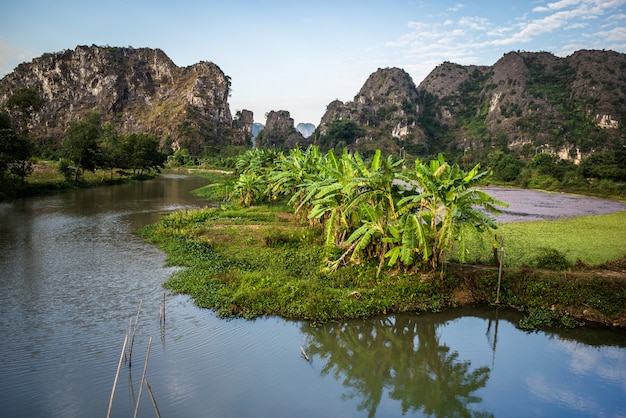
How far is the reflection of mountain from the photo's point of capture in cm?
621

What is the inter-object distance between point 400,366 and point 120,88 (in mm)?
144969

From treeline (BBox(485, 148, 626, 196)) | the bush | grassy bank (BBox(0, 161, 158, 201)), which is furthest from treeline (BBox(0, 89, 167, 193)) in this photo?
treeline (BBox(485, 148, 626, 196))

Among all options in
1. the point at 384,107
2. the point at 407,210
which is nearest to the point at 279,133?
the point at 384,107

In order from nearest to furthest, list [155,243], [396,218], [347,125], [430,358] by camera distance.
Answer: [430,358] < [396,218] < [155,243] < [347,125]

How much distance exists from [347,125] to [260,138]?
1043 inches

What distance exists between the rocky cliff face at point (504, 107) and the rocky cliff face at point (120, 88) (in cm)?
3649

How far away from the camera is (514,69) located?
411 feet

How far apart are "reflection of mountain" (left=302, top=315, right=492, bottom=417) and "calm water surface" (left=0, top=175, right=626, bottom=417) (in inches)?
0.9

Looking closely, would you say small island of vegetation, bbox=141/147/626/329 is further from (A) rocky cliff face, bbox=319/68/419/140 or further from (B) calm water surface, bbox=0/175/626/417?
(A) rocky cliff face, bbox=319/68/419/140

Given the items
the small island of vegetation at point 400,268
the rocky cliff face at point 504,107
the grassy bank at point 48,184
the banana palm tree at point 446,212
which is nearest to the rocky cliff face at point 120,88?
the rocky cliff face at point 504,107

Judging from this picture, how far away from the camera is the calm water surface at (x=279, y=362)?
5875mm

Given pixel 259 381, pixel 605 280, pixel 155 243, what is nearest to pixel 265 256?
pixel 155 243

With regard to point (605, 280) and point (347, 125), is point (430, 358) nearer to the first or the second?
point (605, 280)

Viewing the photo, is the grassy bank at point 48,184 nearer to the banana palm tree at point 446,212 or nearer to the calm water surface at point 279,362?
the calm water surface at point 279,362
